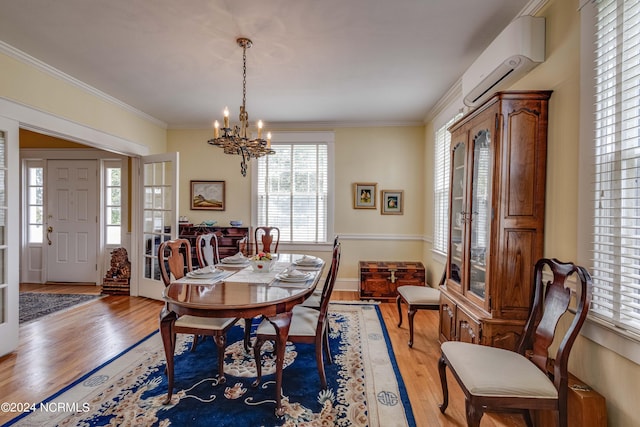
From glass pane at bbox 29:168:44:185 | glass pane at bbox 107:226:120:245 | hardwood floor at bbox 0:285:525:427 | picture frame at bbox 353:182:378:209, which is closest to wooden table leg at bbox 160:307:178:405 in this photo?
hardwood floor at bbox 0:285:525:427

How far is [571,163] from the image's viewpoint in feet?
5.87

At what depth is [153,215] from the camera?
4.48 meters

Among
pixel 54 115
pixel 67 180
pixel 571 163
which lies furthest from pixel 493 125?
pixel 67 180

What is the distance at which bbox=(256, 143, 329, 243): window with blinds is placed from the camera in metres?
4.96

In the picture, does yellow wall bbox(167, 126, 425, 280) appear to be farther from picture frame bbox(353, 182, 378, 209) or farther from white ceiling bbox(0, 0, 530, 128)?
white ceiling bbox(0, 0, 530, 128)

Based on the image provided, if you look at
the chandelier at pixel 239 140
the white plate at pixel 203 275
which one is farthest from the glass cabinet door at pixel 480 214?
the white plate at pixel 203 275

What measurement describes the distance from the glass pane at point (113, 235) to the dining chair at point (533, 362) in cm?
527

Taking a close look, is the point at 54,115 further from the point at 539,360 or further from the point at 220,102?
the point at 539,360

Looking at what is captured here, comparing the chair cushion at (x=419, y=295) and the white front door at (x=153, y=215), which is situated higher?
the white front door at (x=153, y=215)

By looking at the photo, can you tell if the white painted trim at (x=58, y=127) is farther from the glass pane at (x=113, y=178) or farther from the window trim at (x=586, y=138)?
the window trim at (x=586, y=138)

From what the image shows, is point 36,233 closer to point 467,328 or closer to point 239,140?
point 239,140

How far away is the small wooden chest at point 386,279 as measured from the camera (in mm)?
4336

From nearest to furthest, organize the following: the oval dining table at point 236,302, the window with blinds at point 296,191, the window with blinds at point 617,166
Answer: the window with blinds at point 617,166 < the oval dining table at point 236,302 < the window with blinds at point 296,191

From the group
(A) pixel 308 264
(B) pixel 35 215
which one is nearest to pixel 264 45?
(A) pixel 308 264
